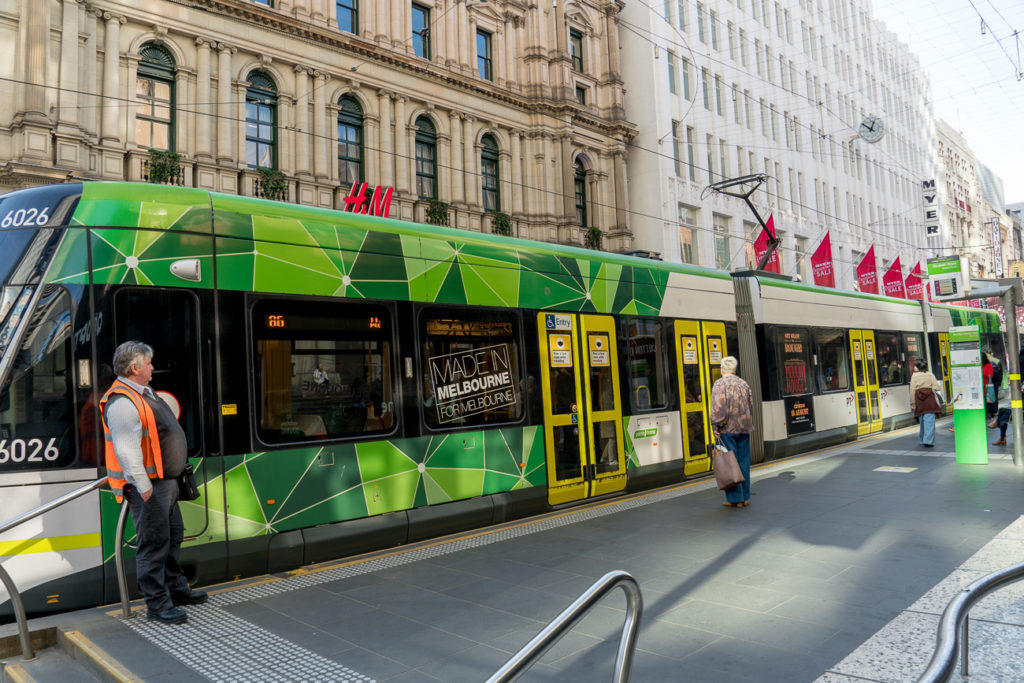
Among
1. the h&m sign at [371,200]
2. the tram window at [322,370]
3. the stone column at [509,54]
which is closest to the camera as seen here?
the tram window at [322,370]

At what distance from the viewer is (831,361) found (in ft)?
47.4

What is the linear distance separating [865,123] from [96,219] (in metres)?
48.7

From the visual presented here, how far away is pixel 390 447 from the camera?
6.73 m

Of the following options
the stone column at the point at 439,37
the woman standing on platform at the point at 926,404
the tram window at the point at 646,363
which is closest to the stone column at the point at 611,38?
the stone column at the point at 439,37

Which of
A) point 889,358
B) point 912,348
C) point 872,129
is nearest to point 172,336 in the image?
point 889,358

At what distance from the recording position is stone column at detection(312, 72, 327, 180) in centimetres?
2059

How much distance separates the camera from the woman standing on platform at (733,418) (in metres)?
8.39

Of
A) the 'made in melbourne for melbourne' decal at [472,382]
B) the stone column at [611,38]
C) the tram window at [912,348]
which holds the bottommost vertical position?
the 'made in melbourne for melbourne' decal at [472,382]

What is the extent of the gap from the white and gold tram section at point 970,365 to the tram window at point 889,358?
4237 mm

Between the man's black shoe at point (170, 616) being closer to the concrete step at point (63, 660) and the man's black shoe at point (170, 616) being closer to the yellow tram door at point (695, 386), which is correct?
the concrete step at point (63, 660)

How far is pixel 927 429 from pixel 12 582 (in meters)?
13.9

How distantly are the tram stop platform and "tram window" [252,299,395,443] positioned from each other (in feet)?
4.11

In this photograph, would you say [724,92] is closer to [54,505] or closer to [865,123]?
[865,123]

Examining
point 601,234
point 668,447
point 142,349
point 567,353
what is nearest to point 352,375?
point 142,349
